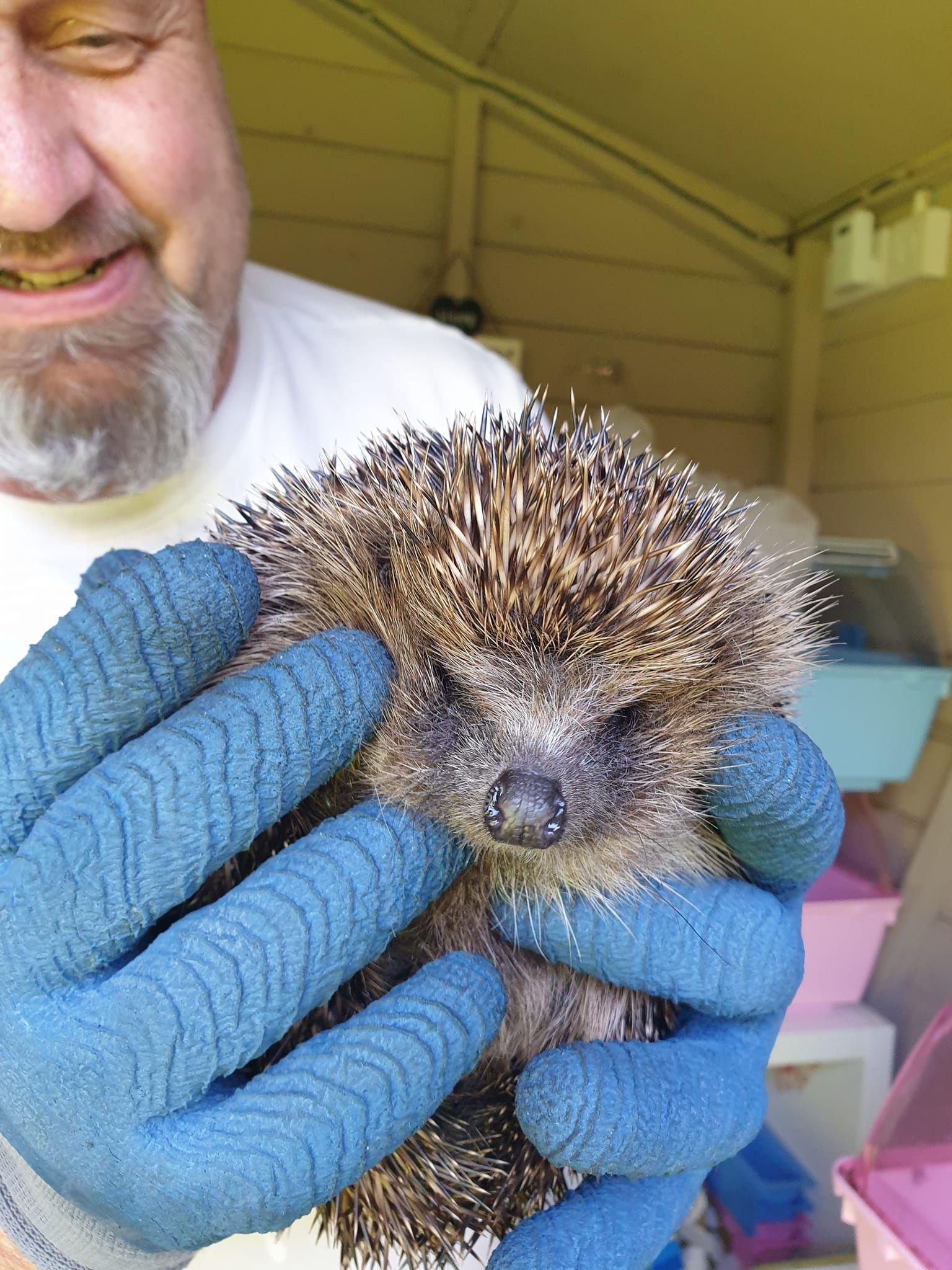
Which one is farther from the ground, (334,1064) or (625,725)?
(625,725)

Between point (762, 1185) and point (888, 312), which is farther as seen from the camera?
point (888, 312)

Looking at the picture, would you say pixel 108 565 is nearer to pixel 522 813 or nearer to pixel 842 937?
pixel 522 813

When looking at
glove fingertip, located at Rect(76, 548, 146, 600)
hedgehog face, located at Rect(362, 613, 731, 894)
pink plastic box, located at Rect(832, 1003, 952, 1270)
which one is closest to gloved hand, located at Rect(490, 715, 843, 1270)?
hedgehog face, located at Rect(362, 613, 731, 894)

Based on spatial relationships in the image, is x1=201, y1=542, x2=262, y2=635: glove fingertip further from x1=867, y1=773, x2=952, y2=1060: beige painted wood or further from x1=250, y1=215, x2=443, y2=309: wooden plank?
x1=250, y1=215, x2=443, y2=309: wooden plank

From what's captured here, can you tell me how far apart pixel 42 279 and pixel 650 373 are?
2433 mm

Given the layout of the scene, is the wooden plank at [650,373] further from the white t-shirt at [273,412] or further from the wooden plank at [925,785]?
the wooden plank at [925,785]

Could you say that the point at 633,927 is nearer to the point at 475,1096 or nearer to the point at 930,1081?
the point at 475,1096

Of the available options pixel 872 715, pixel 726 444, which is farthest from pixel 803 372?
pixel 872 715

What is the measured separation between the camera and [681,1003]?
0.96 metres

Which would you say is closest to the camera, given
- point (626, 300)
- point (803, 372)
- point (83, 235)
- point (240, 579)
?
point (240, 579)

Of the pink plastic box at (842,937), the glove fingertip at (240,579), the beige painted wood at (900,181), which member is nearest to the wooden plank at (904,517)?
the beige painted wood at (900,181)

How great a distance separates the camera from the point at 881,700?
206cm

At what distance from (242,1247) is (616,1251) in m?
0.49

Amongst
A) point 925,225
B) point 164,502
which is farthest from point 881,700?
point 164,502
